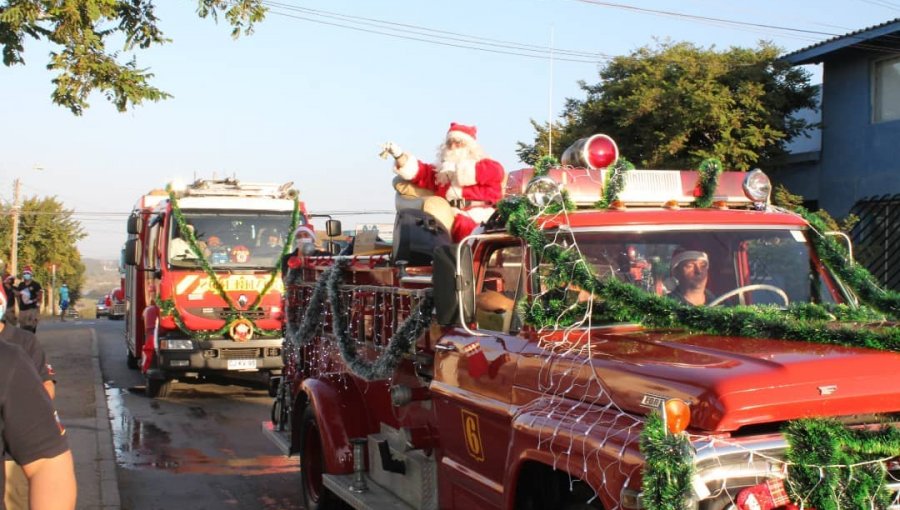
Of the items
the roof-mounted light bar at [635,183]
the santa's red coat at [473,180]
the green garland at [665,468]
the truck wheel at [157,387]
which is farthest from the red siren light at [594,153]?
the truck wheel at [157,387]

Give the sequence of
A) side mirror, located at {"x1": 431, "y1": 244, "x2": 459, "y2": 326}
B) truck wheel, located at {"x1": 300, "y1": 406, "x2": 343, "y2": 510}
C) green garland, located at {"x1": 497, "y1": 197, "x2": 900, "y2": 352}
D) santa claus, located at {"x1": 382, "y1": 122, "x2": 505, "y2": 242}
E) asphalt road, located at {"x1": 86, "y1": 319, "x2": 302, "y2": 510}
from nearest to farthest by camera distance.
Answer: green garland, located at {"x1": 497, "y1": 197, "x2": 900, "y2": 352}, side mirror, located at {"x1": 431, "y1": 244, "x2": 459, "y2": 326}, santa claus, located at {"x1": 382, "y1": 122, "x2": 505, "y2": 242}, truck wheel, located at {"x1": 300, "y1": 406, "x2": 343, "y2": 510}, asphalt road, located at {"x1": 86, "y1": 319, "x2": 302, "y2": 510}

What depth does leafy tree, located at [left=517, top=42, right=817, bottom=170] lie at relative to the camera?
16.9 metres

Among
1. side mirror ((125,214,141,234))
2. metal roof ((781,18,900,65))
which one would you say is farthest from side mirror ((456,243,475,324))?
metal roof ((781,18,900,65))

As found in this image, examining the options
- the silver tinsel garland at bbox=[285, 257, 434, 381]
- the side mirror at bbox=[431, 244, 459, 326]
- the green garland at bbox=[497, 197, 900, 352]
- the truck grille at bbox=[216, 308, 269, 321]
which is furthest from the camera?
the truck grille at bbox=[216, 308, 269, 321]

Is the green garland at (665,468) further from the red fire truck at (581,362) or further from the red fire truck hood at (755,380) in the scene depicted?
the red fire truck hood at (755,380)

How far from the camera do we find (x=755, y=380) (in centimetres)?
316

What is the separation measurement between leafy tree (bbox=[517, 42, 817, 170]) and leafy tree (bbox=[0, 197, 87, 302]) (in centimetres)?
4855

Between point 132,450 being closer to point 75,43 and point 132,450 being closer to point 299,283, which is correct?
point 299,283

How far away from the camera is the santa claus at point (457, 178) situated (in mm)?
6371

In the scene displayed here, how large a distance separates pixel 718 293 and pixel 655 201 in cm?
68

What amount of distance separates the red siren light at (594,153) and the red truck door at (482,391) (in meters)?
0.66

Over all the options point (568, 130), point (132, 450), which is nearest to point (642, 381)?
point (132, 450)

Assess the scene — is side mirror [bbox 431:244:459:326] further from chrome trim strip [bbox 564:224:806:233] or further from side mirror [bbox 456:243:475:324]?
chrome trim strip [bbox 564:224:806:233]

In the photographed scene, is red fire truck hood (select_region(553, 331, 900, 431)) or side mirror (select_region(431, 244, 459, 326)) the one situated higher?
side mirror (select_region(431, 244, 459, 326))
